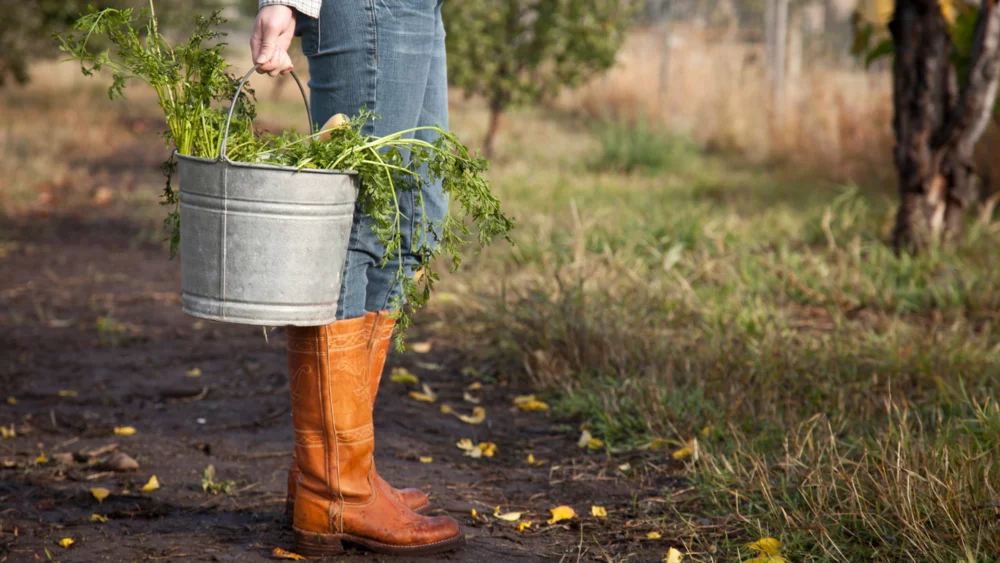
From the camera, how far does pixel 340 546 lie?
188 cm

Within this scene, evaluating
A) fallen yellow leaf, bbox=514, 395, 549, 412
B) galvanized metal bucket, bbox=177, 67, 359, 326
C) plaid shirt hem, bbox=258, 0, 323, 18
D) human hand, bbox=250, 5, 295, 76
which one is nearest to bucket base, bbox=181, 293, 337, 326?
galvanized metal bucket, bbox=177, 67, 359, 326

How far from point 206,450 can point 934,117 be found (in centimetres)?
343

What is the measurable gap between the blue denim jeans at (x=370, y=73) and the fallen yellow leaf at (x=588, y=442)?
932 millimetres

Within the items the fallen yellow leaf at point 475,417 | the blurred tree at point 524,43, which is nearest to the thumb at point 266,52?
the fallen yellow leaf at point 475,417

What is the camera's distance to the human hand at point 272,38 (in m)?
1.61

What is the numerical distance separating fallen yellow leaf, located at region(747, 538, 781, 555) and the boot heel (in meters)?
0.81

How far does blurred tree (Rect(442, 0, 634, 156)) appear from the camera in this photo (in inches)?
276

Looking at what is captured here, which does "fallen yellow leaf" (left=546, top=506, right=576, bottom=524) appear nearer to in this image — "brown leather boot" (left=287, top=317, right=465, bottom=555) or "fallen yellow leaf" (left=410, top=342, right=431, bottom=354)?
"brown leather boot" (left=287, top=317, right=465, bottom=555)

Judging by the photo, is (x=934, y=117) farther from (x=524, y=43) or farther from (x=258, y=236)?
(x=524, y=43)

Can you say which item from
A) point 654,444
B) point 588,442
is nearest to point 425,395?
point 588,442

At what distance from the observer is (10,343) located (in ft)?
11.3

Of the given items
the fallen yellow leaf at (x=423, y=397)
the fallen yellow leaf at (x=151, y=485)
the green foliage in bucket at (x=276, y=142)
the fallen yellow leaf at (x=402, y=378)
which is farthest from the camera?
the fallen yellow leaf at (x=402, y=378)

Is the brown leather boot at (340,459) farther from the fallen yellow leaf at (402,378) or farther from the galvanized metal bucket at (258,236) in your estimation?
the fallen yellow leaf at (402,378)

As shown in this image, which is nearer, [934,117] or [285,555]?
[285,555]
